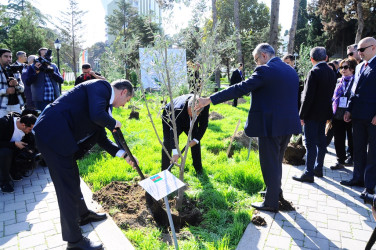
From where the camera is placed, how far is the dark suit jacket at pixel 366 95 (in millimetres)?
3863

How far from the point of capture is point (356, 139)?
4.22 meters

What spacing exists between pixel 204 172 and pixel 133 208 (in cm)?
160

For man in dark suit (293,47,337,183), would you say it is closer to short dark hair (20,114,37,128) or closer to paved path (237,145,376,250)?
paved path (237,145,376,250)

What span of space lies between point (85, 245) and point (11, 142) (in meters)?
2.52

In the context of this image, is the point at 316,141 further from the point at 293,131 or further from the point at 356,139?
the point at 293,131

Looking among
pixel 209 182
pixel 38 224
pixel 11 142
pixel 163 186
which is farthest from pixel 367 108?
pixel 11 142

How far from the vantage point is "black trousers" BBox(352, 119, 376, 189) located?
393 centimetres

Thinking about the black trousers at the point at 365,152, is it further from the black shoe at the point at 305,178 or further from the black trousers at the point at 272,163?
the black trousers at the point at 272,163

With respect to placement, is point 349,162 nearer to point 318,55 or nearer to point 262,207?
point 318,55

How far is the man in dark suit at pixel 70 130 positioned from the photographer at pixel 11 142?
206cm

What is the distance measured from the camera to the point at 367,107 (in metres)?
3.92

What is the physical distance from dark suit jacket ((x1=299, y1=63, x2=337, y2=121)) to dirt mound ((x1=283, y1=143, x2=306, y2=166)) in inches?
44.0

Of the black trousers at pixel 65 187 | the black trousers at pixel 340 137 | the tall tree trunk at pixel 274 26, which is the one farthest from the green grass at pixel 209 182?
the tall tree trunk at pixel 274 26

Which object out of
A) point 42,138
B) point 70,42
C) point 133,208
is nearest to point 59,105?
point 42,138
